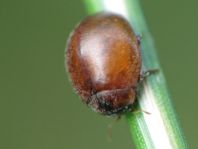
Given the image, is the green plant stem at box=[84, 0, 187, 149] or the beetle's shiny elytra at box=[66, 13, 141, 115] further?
the beetle's shiny elytra at box=[66, 13, 141, 115]

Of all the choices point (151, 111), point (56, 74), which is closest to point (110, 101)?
point (151, 111)

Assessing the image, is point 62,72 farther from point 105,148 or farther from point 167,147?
point 167,147

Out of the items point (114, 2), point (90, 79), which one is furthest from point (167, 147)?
point (90, 79)

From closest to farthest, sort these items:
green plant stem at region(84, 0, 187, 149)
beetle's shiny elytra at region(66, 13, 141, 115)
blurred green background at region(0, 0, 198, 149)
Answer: green plant stem at region(84, 0, 187, 149) → beetle's shiny elytra at region(66, 13, 141, 115) → blurred green background at region(0, 0, 198, 149)

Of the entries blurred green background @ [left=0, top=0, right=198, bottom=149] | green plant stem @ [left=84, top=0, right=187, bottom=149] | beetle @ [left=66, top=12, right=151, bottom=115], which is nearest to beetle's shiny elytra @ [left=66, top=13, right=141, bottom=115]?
beetle @ [left=66, top=12, right=151, bottom=115]

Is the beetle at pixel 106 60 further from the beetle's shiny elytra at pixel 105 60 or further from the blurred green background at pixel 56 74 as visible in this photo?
the blurred green background at pixel 56 74

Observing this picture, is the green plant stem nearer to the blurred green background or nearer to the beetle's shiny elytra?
the beetle's shiny elytra

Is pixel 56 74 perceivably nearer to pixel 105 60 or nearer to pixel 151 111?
pixel 105 60
